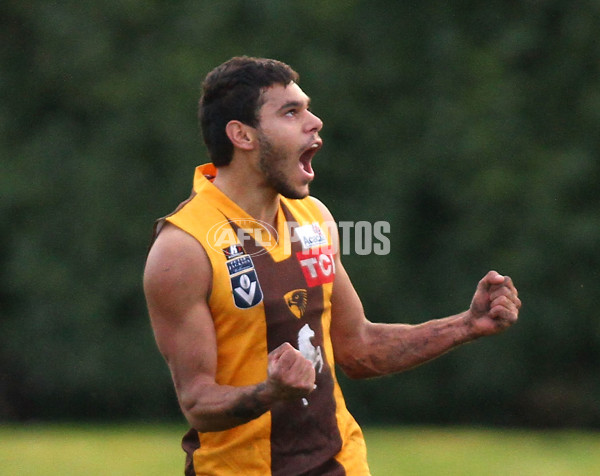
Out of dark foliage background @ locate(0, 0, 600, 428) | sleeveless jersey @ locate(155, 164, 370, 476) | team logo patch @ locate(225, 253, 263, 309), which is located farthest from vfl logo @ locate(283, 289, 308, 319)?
dark foliage background @ locate(0, 0, 600, 428)

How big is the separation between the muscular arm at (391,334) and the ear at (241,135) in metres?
0.44

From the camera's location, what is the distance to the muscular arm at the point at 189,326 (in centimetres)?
327

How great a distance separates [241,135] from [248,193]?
0.64ft

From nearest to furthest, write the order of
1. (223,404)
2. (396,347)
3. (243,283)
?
(223,404) < (243,283) < (396,347)

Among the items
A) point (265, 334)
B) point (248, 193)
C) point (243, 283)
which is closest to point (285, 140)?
point (248, 193)

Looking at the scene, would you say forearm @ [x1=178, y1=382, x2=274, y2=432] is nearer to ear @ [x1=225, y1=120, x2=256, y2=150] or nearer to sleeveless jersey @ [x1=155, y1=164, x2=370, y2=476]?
sleeveless jersey @ [x1=155, y1=164, x2=370, y2=476]

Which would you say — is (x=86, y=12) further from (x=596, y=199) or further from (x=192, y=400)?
(x=192, y=400)

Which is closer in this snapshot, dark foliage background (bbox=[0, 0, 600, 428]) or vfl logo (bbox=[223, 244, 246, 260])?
vfl logo (bbox=[223, 244, 246, 260])

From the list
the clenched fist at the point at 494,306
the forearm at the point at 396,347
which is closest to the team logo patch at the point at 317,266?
the forearm at the point at 396,347

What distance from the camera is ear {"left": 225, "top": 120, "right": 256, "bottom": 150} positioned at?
3.62m

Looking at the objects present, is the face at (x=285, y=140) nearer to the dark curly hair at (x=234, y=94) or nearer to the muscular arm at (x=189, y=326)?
the dark curly hair at (x=234, y=94)

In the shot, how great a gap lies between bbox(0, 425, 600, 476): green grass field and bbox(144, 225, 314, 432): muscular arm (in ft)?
12.0

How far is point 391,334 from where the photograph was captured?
3916 mm

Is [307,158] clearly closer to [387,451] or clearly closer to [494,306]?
[494,306]
